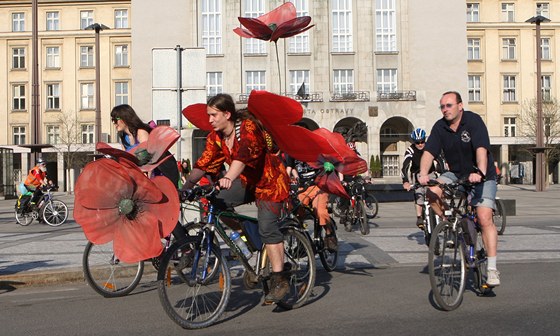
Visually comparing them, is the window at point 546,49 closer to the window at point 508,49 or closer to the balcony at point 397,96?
the window at point 508,49

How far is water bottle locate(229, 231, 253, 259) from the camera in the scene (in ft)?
17.4

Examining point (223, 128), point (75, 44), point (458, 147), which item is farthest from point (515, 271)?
point (75, 44)

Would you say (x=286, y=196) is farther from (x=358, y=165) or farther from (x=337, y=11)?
(x=337, y=11)

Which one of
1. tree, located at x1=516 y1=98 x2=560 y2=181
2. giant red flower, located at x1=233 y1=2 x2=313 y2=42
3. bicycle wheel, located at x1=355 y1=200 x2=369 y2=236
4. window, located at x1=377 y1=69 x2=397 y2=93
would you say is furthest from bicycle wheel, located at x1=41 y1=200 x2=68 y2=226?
tree, located at x1=516 y1=98 x2=560 y2=181

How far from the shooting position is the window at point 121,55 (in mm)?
58688

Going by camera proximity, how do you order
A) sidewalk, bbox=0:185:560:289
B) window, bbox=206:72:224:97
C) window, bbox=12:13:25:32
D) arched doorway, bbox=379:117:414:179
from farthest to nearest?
window, bbox=12:13:25:32 → arched doorway, bbox=379:117:414:179 → window, bbox=206:72:224:97 → sidewalk, bbox=0:185:560:289

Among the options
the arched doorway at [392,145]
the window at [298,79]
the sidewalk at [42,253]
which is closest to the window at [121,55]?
the window at [298,79]

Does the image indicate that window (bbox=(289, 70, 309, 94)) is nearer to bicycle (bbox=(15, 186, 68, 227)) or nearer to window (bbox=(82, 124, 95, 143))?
window (bbox=(82, 124, 95, 143))

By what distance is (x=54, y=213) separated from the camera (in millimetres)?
16391

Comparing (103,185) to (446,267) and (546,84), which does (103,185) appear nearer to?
(446,267)

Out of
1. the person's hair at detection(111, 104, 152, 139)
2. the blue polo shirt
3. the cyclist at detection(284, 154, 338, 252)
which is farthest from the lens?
the cyclist at detection(284, 154, 338, 252)

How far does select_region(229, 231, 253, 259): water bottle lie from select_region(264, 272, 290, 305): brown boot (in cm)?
28

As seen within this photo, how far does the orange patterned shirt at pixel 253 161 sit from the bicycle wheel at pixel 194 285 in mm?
708

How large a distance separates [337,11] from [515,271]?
43.8 meters
